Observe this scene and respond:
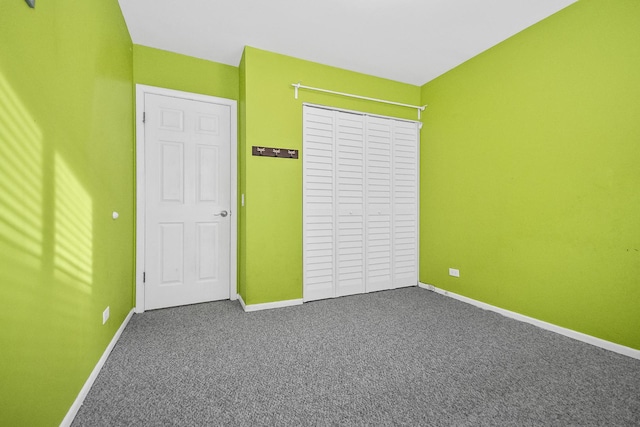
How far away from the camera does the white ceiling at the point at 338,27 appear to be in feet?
7.11

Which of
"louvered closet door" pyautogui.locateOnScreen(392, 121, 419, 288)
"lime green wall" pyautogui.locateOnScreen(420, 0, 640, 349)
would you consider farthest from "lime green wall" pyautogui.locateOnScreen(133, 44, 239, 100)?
"lime green wall" pyautogui.locateOnScreen(420, 0, 640, 349)

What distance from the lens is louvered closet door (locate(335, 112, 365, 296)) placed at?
3.09 metres

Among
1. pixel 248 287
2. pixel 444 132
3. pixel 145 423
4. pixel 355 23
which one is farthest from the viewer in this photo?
pixel 444 132

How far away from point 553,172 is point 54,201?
330 centimetres

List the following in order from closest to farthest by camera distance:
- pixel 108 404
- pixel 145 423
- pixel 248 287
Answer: pixel 145 423 < pixel 108 404 < pixel 248 287

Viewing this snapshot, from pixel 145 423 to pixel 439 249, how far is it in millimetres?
3087

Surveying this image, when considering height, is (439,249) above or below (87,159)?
below

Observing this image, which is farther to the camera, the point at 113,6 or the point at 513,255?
the point at 513,255

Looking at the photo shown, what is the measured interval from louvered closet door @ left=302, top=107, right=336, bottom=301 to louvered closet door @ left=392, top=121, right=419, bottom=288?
2.93 feet

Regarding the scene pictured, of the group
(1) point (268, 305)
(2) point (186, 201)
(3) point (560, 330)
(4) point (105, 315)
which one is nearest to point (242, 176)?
(2) point (186, 201)

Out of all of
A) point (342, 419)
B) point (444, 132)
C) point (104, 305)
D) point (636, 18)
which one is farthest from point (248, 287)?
point (636, 18)

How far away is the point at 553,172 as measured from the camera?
7.35 ft

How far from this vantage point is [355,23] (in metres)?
2.39

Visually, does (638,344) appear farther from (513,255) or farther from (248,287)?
(248,287)
